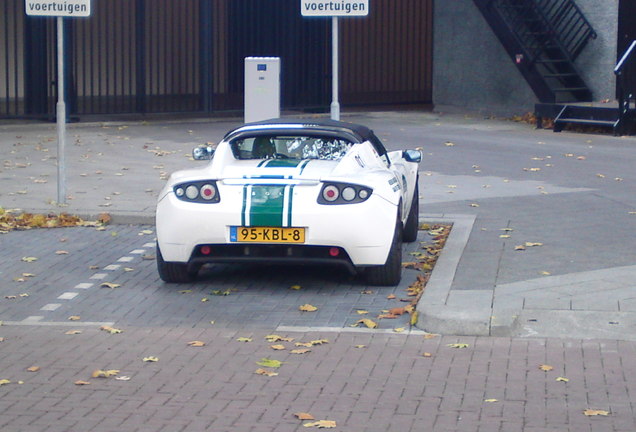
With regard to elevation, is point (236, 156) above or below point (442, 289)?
above

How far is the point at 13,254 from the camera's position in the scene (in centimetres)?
1062

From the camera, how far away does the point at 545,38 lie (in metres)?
23.8

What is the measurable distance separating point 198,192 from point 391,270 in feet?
5.50

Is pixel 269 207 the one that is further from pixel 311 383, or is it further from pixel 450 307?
pixel 311 383

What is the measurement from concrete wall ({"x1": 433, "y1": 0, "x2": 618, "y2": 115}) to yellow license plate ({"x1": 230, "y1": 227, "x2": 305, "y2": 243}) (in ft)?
51.6

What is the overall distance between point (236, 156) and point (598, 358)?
3907 mm

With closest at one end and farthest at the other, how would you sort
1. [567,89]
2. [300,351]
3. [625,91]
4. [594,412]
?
[594,412], [300,351], [625,91], [567,89]

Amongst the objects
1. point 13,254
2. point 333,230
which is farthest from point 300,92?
point 333,230

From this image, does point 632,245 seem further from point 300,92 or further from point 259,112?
point 300,92

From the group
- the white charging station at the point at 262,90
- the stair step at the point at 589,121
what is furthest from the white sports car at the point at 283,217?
the stair step at the point at 589,121

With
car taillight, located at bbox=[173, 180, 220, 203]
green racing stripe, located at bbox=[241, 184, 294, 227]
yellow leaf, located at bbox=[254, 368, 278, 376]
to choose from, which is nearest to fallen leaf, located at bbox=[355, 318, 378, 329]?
green racing stripe, located at bbox=[241, 184, 294, 227]

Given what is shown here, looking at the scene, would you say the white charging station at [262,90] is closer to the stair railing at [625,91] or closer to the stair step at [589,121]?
the stair railing at [625,91]

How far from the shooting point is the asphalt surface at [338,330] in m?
6.10

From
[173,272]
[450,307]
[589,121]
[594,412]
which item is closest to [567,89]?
[589,121]
